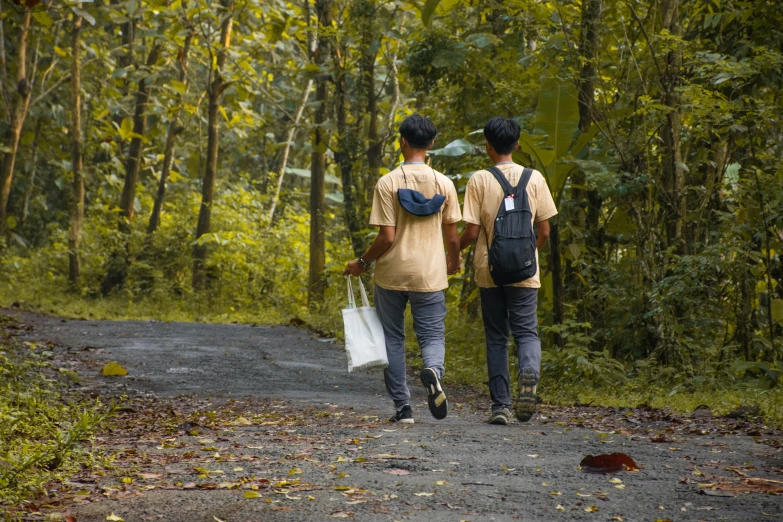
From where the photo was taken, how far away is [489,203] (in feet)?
19.8

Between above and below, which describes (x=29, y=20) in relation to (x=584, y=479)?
above

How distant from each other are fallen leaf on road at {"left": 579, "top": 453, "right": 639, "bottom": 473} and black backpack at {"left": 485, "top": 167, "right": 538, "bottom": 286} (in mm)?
1723

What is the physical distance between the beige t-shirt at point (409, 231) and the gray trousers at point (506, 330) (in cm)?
52

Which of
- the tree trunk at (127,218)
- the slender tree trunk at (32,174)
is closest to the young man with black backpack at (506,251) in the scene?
the tree trunk at (127,218)

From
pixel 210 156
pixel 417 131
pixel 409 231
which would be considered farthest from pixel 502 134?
pixel 210 156

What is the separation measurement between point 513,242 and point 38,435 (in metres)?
3.02

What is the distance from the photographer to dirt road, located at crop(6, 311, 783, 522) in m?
3.61

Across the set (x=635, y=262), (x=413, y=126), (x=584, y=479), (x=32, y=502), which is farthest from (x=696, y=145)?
(x=32, y=502)

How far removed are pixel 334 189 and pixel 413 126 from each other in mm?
29398

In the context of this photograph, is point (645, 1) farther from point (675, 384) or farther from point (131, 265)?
point (131, 265)

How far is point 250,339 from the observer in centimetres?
1252

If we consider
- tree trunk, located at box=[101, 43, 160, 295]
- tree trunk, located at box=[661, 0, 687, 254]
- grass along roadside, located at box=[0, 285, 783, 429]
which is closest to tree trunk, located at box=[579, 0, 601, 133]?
tree trunk, located at box=[661, 0, 687, 254]

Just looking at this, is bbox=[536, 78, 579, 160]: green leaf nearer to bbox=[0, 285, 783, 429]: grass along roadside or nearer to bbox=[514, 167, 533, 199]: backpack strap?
bbox=[0, 285, 783, 429]: grass along roadside

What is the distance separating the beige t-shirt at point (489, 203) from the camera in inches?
237
